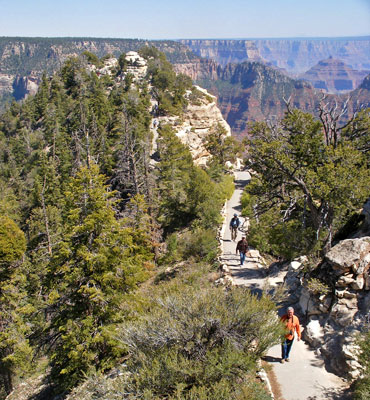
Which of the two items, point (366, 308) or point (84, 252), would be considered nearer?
point (366, 308)

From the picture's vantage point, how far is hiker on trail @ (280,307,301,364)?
9.11m

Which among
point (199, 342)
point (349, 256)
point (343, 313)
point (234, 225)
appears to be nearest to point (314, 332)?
point (343, 313)

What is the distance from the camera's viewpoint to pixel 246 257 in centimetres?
1814

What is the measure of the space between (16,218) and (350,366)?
34.8m

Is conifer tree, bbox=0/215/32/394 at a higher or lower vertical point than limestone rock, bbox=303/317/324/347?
lower

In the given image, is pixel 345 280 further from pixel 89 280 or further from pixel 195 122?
pixel 195 122

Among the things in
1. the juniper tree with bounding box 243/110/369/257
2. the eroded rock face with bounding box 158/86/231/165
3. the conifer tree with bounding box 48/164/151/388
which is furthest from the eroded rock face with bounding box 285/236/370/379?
the eroded rock face with bounding box 158/86/231/165

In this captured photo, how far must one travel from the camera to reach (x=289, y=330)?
29.8 ft

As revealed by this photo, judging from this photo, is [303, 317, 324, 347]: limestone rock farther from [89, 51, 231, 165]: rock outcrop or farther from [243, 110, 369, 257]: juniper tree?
[89, 51, 231, 165]: rock outcrop

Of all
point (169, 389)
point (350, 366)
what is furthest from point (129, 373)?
point (350, 366)

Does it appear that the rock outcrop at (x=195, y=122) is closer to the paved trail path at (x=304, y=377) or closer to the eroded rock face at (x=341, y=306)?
the eroded rock face at (x=341, y=306)

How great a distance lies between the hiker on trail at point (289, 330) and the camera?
911 cm

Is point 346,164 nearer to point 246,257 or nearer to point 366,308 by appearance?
point 366,308

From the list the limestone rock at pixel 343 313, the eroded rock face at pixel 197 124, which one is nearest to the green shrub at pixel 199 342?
the limestone rock at pixel 343 313
